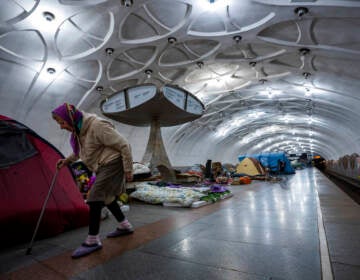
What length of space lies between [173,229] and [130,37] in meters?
13.6

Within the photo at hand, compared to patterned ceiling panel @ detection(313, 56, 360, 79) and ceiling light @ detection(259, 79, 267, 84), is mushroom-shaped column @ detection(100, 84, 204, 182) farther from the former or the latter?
ceiling light @ detection(259, 79, 267, 84)

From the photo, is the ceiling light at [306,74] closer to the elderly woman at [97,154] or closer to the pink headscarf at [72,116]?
the elderly woman at [97,154]

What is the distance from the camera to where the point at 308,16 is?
1080cm

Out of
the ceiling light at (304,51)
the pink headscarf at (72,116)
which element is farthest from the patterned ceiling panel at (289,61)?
the pink headscarf at (72,116)

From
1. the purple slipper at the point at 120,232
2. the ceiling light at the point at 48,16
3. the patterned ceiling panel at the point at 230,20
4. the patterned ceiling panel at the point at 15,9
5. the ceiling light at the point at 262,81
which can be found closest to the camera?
the purple slipper at the point at 120,232

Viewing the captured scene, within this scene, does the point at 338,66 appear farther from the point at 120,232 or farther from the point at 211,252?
the point at 120,232

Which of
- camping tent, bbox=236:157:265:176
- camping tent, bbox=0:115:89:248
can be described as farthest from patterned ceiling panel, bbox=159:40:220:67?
camping tent, bbox=0:115:89:248

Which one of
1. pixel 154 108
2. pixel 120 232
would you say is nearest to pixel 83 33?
pixel 154 108

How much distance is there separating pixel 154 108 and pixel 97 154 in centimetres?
626

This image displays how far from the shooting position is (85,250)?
2.07 m

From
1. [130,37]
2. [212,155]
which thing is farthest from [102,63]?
[212,155]

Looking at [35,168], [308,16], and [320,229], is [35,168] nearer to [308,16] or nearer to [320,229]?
[320,229]

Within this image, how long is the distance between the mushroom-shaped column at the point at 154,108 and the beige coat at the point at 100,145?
17.3ft

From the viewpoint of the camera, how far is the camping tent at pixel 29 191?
8.00 ft
